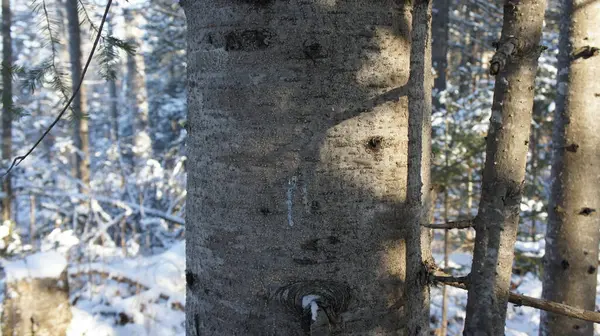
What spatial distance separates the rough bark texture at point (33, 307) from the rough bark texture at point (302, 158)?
3.28 m

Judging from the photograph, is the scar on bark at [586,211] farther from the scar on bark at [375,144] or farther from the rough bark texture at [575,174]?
the scar on bark at [375,144]

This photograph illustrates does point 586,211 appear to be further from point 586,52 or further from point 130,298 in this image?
point 130,298

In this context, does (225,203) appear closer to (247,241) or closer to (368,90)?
(247,241)

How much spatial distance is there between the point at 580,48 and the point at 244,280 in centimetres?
277

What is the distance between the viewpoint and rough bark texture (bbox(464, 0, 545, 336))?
1.08m

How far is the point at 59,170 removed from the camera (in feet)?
31.8

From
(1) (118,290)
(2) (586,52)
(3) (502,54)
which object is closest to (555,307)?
(3) (502,54)

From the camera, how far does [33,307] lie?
12.1ft

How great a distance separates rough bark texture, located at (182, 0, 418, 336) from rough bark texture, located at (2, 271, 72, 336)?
129 inches

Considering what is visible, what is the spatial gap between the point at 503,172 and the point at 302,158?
0.52 metres

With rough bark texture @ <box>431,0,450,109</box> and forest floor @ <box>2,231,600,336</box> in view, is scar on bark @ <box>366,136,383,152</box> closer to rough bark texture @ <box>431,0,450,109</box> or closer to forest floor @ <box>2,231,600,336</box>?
forest floor @ <box>2,231,600,336</box>

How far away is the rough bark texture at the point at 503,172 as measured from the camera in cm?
108

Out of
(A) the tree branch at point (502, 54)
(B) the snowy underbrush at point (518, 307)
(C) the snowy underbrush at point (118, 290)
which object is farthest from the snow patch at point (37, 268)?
(A) the tree branch at point (502, 54)

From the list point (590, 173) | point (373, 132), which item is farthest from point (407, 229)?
point (590, 173)
